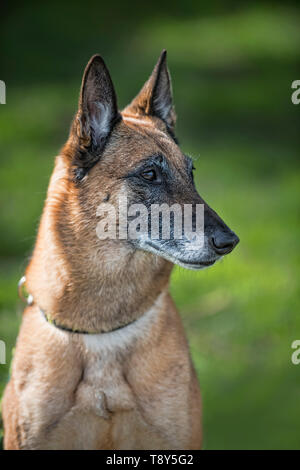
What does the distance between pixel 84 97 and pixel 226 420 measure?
3150mm

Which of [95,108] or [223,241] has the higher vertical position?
[95,108]

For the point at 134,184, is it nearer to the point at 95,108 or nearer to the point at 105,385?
the point at 95,108

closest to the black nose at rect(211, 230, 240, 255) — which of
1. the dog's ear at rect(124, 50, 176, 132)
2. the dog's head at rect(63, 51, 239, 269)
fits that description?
the dog's head at rect(63, 51, 239, 269)

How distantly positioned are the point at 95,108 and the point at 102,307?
969 millimetres

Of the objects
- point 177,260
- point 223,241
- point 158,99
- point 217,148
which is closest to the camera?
point 223,241

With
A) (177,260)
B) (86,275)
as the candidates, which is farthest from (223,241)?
(86,275)

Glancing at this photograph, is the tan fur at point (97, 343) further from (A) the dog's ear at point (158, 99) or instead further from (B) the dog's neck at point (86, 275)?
(A) the dog's ear at point (158, 99)

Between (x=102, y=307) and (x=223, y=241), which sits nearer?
(x=223, y=241)

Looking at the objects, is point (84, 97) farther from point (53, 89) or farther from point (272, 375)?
point (53, 89)

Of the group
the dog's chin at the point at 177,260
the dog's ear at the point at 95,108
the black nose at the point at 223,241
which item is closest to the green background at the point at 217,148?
the dog's chin at the point at 177,260

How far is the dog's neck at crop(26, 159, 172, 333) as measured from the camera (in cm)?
365

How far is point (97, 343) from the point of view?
3.76m

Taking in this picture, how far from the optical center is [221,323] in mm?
7285

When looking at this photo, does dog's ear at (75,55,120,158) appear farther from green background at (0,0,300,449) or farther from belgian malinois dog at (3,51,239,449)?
green background at (0,0,300,449)
